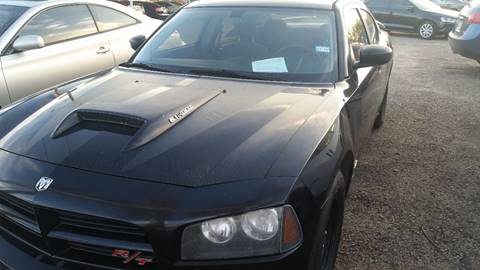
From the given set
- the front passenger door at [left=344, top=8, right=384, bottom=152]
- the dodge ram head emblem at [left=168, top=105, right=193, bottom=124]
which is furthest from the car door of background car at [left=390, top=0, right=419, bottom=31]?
the dodge ram head emblem at [left=168, top=105, right=193, bottom=124]

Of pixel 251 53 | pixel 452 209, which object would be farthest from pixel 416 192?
pixel 251 53

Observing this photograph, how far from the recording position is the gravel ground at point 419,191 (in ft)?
10.2

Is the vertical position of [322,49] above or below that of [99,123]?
above

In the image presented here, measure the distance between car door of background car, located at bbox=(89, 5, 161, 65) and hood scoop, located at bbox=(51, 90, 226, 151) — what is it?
341 cm

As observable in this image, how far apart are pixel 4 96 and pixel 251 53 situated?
263 centimetres

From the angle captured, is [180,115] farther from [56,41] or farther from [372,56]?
[56,41]

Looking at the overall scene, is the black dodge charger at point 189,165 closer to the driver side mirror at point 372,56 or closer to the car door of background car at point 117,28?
the driver side mirror at point 372,56

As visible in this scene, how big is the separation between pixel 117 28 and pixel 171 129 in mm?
4021

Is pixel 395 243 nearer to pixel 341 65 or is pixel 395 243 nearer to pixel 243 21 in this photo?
pixel 341 65

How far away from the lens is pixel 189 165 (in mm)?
2029

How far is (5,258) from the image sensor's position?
2.05 metres

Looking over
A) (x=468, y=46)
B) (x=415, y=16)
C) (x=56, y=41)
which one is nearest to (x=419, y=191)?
(x=56, y=41)

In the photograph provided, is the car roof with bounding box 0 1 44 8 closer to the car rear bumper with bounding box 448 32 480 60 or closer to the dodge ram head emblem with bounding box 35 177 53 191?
the dodge ram head emblem with bounding box 35 177 53 191

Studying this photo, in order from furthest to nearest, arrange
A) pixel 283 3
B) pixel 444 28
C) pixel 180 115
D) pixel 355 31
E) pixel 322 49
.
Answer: pixel 444 28 → pixel 355 31 → pixel 283 3 → pixel 322 49 → pixel 180 115
